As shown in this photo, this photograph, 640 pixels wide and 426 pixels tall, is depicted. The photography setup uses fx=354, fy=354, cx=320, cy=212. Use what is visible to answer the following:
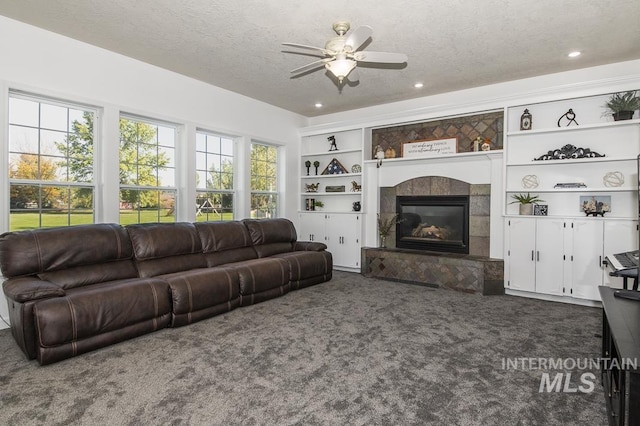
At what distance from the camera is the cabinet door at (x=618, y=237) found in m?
3.94

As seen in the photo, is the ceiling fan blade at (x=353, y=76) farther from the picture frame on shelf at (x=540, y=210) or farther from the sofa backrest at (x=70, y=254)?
the sofa backrest at (x=70, y=254)

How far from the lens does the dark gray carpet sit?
2.00 meters

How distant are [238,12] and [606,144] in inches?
178

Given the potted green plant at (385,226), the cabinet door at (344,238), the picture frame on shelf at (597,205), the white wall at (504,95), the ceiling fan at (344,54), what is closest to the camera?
the ceiling fan at (344,54)

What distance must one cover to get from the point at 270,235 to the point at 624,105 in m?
4.68

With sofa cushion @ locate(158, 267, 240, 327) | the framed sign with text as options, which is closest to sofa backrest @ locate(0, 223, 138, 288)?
sofa cushion @ locate(158, 267, 240, 327)

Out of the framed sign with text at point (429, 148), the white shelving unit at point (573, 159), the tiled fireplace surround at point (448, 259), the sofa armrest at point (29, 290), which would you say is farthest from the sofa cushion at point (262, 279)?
the white shelving unit at point (573, 159)

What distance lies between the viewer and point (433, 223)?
566cm

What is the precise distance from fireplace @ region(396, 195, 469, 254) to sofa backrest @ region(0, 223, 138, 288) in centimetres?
406

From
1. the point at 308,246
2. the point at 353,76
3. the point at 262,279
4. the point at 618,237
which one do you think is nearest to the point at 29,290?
the point at 262,279

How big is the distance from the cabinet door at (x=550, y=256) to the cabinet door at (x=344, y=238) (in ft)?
8.70

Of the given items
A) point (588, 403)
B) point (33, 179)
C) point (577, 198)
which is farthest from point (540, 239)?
point (33, 179)

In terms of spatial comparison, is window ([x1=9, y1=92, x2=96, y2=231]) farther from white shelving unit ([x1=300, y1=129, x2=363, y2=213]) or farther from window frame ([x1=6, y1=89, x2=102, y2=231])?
white shelving unit ([x1=300, y1=129, x2=363, y2=213])

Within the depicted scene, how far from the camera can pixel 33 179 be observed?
12.1ft
